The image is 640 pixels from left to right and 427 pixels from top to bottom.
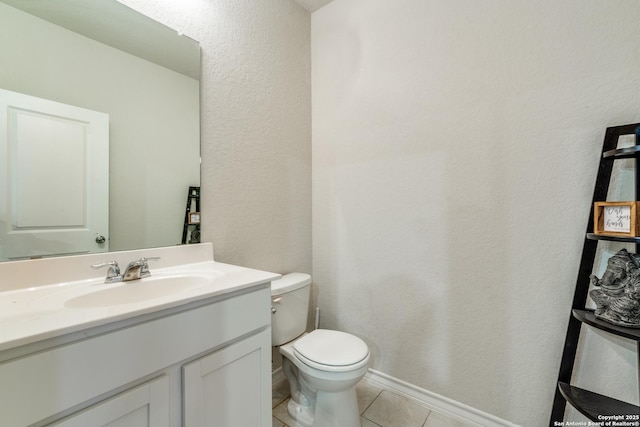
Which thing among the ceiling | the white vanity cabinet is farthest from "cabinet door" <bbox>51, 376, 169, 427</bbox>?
the ceiling

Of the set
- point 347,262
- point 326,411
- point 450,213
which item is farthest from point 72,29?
point 326,411

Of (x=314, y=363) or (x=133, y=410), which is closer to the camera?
(x=133, y=410)

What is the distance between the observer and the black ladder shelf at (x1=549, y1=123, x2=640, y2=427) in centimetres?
94

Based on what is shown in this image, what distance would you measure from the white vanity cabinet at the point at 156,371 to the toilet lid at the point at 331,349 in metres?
0.28

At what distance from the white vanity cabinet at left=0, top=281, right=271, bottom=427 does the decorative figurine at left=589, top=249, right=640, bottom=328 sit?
4.04ft

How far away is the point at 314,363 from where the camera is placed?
1.18 meters

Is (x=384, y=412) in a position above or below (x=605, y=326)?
below

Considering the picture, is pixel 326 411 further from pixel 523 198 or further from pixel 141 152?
pixel 141 152

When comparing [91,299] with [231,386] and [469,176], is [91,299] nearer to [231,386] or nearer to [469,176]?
[231,386]

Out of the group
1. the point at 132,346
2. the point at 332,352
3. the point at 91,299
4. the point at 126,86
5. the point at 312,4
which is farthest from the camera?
the point at 312,4

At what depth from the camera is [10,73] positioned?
2.83 feet

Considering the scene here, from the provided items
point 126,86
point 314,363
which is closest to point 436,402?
point 314,363

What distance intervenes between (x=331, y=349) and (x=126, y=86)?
1505 mm

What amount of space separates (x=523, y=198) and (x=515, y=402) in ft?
3.13
